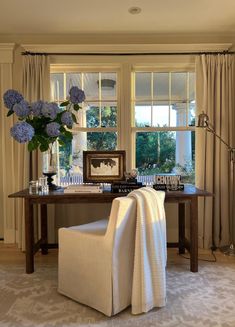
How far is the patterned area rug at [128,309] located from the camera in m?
1.89

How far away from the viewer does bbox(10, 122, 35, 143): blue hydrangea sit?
249cm

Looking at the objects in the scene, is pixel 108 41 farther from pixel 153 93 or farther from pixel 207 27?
pixel 207 27

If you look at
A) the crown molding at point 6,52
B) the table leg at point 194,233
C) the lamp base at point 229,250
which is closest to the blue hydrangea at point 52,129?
the crown molding at point 6,52

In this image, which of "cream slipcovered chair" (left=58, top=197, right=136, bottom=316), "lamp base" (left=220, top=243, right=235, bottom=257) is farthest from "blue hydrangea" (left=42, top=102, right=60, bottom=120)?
"lamp base" (left=220, top=243, right=235, bottom=257)

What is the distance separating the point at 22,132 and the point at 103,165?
0.92 m

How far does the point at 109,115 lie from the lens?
353cm

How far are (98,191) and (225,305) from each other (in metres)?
1.37

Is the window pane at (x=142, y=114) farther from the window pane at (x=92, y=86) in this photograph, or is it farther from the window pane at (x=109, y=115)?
the window pane at (x=92, y=86)

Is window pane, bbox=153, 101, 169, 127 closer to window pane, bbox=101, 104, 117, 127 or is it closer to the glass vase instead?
window pane, bbox=101, 104, 117, 127

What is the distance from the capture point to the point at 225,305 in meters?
2.07

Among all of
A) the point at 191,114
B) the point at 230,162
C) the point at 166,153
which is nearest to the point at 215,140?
the point at 230,162

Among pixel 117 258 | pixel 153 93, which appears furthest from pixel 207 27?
pixel 117 258

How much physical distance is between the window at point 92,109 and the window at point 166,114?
0.90ft

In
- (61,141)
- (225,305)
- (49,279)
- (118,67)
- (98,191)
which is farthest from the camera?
(118,67)
